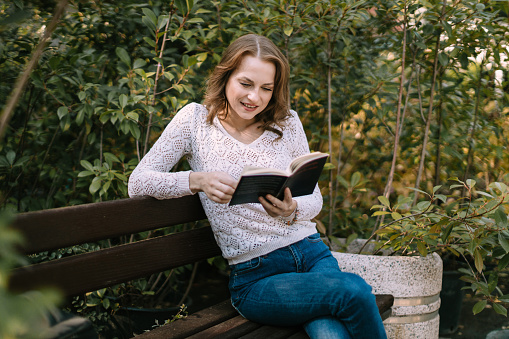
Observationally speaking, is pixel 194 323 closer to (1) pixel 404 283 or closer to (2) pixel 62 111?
(1) pixel 404 283

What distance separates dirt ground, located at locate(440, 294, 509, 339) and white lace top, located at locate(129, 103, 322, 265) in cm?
195

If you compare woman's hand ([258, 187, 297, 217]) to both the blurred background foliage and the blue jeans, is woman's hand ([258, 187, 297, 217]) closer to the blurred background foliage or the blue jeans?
the blue jeans

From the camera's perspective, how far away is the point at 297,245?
6.85 ft

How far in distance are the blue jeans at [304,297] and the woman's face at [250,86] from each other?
1.98ft

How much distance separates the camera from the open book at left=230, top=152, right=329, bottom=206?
1.64 m

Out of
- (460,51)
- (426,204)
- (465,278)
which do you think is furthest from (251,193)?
(460,51)

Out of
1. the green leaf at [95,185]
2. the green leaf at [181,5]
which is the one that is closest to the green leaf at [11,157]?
the green leaf at [95,185]

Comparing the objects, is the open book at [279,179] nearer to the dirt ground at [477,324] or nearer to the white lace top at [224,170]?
the white lace top at [224,170]

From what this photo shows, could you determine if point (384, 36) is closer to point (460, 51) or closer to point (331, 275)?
point (460, 51)

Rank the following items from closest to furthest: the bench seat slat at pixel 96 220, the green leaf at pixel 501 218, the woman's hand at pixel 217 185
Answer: the bench seat slat at pixel 96 220 → the woman's hand at pixel 217 185 → the green leaf at pixel 501 218

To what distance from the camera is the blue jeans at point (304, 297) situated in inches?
67.9

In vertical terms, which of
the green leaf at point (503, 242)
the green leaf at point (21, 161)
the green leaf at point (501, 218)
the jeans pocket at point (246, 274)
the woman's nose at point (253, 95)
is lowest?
the jeans pocket at point (246, 274)

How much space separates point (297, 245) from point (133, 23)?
1.61 metres

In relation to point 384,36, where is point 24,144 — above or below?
below
